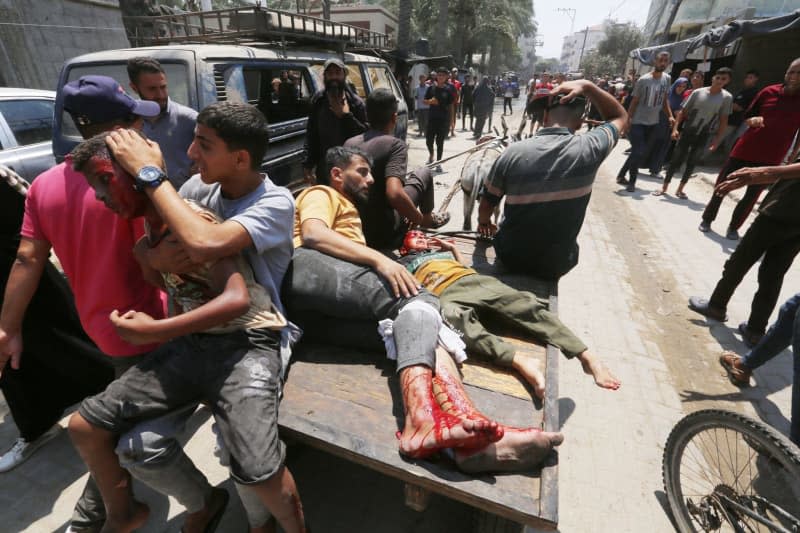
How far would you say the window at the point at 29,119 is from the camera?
12.6 ft

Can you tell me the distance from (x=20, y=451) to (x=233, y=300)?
189cm

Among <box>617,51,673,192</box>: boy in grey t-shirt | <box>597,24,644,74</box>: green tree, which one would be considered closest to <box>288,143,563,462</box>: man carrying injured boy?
<box>617,51,673,192</box>: boy in grey t-shirt

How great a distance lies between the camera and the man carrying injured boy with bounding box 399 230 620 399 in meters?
1.78

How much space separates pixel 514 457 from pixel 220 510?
1.28 meters

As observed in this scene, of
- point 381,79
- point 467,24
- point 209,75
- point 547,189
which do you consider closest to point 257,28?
point 209,75

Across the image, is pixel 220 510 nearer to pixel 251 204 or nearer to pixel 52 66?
pixel 251 204

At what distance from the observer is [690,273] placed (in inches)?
169

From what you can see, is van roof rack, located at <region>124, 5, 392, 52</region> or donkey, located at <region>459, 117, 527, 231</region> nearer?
donkey, located at <region>459, 117, 527, 231</region>

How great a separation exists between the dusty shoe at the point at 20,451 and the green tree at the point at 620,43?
183ft

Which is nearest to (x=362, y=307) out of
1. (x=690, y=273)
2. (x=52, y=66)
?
(x=690, y=273)

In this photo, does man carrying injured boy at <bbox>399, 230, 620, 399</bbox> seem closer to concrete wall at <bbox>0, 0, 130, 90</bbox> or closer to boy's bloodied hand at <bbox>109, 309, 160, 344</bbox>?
boy's bloodied hand at <bbox>109, 309, 160, 344</bbox>

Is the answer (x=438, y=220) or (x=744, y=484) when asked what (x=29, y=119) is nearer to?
(x=438, y=220)

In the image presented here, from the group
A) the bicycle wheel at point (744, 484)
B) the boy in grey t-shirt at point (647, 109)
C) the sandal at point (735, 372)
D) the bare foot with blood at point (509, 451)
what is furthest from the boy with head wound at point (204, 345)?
the boy in grey t-shirt at point (647, 109)

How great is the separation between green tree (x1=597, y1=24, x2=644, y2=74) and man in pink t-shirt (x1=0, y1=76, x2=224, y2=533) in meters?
55.3
